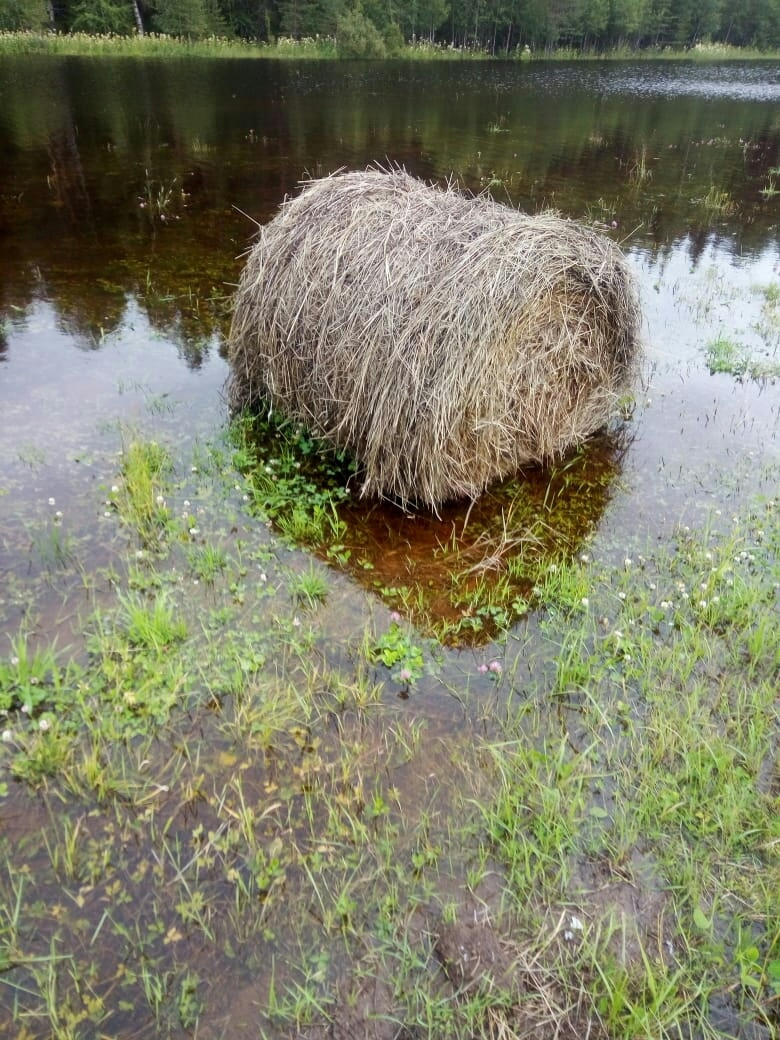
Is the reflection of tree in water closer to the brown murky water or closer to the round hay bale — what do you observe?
the brown murky water

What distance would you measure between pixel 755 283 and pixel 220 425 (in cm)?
836

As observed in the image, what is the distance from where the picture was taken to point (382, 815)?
3082 millimetres

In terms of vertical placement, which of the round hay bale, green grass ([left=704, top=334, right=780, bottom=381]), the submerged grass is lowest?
the submerged grass

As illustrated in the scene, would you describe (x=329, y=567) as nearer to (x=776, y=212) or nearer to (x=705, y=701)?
(x=705, y=701)

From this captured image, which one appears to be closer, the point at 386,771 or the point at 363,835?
the point at 363,835

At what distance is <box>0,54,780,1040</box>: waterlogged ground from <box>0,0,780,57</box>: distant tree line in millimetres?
37465

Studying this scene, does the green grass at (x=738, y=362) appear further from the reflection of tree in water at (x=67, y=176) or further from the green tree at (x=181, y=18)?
the green tree at (x=181, y=18)

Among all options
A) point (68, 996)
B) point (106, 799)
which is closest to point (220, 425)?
point (106, 799)

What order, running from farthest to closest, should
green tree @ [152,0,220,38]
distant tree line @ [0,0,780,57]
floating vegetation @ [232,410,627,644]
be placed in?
distant tree line @ [0,0,780,57]
green tree @ [152,0,220,38]
floating vegetation @ [232,410,627,644]

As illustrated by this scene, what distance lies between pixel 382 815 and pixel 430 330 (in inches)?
120

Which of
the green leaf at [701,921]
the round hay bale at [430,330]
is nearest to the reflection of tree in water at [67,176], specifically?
the round hay bale at [430,330]

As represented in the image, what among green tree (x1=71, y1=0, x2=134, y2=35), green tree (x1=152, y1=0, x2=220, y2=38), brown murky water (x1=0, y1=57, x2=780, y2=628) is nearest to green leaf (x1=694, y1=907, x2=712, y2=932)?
brown murky water (x1=0, y1=57, x2=780, y2=628)

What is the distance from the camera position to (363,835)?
9.77 feet

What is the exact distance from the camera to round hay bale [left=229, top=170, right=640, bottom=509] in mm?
4648
